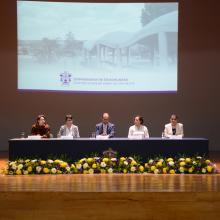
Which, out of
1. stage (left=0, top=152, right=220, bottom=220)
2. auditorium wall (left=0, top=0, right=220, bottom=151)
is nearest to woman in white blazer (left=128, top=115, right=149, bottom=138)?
auditorium wall (left=0, top=0, right=220, bottom=151)

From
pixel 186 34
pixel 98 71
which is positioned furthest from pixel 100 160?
pixel 186 34

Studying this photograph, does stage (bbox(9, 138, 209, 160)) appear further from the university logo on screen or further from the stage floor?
the stage floor

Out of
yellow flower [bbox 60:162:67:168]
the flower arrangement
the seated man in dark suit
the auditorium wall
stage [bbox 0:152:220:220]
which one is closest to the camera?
stage [bbox 0:152:220:220]

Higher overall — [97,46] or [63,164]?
[97,46]

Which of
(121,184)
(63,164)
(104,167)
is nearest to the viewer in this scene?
(121,184)

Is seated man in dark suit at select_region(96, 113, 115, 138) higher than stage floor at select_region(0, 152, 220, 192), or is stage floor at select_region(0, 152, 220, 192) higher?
stage floor at select_region(0, 152, 220, 192)

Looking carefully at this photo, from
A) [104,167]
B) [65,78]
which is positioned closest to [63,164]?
[104,167]

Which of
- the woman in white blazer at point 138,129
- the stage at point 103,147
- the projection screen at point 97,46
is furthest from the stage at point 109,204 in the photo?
the projection screen at point 97,46

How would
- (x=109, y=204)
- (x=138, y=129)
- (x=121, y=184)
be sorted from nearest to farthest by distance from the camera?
(x=109, y=204) → (x=121, y=184) → (x=138, y=129)

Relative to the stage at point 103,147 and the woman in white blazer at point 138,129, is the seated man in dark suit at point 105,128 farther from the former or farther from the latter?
the stage at point 103,147

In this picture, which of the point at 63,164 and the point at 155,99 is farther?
the point at 155,99

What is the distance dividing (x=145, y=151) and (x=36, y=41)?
4.20 metres

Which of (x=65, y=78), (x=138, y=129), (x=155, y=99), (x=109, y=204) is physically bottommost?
(x=138, y=129)

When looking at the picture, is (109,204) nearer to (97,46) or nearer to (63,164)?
(63,164)
